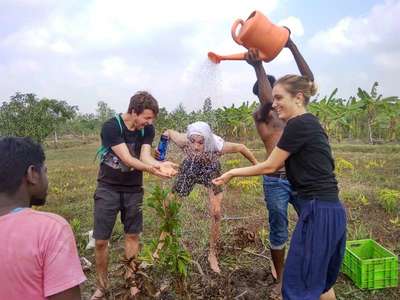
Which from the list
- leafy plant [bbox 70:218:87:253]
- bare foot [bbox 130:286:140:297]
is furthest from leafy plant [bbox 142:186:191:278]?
leafy plant [bbox 70:218:87:253]

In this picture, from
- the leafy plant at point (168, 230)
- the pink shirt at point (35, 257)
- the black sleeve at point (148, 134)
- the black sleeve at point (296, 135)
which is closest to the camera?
the pink shirt at point (35, 257)

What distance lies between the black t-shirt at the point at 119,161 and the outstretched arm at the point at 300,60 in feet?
4.41

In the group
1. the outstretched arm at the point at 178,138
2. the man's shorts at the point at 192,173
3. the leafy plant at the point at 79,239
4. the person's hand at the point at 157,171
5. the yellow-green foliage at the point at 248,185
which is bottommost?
the leafy plant at the point at 79,239

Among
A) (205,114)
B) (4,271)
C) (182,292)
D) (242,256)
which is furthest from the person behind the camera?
(205,114)

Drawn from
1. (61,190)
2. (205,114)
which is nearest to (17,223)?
(205,114)

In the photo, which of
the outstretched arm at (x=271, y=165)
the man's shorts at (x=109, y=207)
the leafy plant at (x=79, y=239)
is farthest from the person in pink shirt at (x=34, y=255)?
the leafy plant at (x=79, y=239)

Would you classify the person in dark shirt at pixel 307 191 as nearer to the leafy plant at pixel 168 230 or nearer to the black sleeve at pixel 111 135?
the leafy plant at pixel 168 230

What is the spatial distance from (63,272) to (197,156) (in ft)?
8.42

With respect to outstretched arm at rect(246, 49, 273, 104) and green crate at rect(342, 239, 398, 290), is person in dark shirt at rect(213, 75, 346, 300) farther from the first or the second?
green crate at rect(342, 239, 398, 290)

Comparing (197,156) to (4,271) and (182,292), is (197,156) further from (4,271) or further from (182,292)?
(4,271)

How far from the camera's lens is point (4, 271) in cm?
138

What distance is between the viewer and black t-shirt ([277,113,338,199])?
97.0 inches

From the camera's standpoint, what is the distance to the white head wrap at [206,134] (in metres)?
3.79

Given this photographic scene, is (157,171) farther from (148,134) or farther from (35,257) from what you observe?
(35,257)
